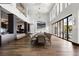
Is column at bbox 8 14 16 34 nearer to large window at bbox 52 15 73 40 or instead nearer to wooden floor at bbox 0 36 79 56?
wooden floor at bbox 0 36 79 56

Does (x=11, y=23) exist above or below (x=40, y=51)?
above

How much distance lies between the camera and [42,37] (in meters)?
8.00

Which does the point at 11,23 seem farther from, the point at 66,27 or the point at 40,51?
the point at 40,51

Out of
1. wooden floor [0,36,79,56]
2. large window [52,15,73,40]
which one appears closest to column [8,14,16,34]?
wooden floor [0,36,79,56]

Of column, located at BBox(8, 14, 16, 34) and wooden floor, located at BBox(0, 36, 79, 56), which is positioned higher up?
column, located at BBox(8, 14, 16, 34)

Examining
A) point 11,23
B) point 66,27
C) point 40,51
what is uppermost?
point 11,23

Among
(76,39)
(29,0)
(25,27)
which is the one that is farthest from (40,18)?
(29,0)

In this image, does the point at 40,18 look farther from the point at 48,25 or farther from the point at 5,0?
the point at 5,0

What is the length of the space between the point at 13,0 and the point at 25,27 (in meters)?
14.0

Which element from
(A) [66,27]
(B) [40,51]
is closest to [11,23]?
(A) [66,27]

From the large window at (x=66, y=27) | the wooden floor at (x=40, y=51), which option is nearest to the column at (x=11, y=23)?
the wooden floor at (x=40, y=51)

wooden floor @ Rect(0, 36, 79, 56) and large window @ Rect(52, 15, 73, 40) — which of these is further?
large window @ Rect(52, 15, 73, 40)

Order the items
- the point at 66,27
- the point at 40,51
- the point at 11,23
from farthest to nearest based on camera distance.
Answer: the point at 66,27, the point at 11,23, the point at 40,51

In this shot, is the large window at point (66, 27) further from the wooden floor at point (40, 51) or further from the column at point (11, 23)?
the column at point (11, 23)
